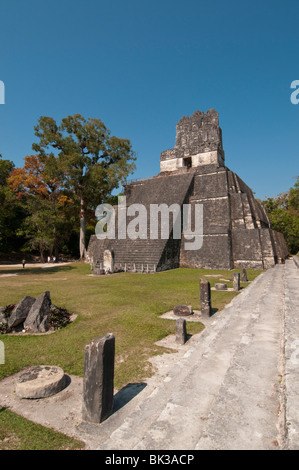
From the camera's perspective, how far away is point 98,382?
2824mm

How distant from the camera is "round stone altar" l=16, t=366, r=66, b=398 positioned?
3.28 metres

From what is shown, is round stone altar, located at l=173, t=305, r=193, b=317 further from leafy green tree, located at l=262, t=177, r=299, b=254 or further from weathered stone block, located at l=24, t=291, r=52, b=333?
leafy green tree, located at l=262, t=177, r=299, b=254

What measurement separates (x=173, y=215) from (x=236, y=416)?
56.3 ft

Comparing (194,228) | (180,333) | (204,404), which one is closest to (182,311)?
(180,333)

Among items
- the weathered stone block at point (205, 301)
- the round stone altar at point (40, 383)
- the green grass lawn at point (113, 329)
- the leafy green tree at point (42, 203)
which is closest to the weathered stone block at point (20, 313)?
the green grass lawn at point (113, 329)

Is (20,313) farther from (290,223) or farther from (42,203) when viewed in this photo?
(290,223)

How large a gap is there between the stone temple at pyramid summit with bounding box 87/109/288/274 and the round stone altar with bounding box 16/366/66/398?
12359 millimetres

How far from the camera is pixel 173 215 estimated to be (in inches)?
761

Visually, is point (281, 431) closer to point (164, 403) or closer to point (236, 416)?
point (236, 416)

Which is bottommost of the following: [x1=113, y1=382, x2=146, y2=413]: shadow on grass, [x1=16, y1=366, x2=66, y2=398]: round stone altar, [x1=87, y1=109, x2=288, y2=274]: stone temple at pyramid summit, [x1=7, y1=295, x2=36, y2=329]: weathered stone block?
[x1=113, y1=382, x2=146, y2=413]: shadow on grass

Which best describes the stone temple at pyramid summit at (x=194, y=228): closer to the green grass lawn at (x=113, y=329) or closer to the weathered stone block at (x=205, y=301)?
the green grass lawn at (x=113, y=329)

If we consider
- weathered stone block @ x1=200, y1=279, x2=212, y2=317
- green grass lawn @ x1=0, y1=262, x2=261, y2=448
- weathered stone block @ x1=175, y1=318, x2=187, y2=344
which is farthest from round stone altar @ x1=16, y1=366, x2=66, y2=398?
weathered stone block @ x1=200, y1=279, x2=212, y2=317

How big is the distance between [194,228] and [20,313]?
15226mm

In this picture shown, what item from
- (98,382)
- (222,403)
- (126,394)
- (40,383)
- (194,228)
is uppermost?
Answer: (194,228)
